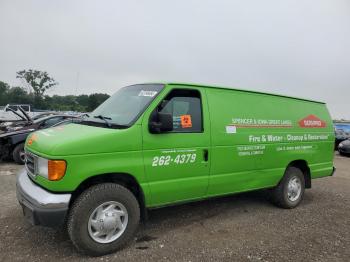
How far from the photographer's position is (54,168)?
353 centimetres

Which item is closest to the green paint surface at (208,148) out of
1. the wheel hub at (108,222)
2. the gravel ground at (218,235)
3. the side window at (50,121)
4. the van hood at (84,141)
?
the van hood at (84,141)

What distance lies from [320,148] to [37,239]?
17.7 feet

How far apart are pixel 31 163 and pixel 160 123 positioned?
171cm

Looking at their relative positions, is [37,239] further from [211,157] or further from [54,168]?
[211,157]

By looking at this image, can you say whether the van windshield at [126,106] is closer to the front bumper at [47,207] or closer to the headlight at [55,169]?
the headlight at [55,169]

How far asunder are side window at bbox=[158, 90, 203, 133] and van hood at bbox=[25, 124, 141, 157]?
0.61 m

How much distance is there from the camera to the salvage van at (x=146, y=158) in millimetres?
3650

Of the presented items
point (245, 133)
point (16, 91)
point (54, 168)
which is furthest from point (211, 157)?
point (16, 91)

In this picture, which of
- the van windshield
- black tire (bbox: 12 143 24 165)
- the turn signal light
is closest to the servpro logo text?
the van windshield

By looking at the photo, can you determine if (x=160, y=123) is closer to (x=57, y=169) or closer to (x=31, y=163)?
(x=57, y=169)

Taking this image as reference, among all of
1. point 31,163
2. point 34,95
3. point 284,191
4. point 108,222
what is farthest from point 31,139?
point 34,95

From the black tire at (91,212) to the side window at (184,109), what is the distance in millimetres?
1090

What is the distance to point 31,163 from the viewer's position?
13.4 feet

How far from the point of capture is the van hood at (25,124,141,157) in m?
3.59
